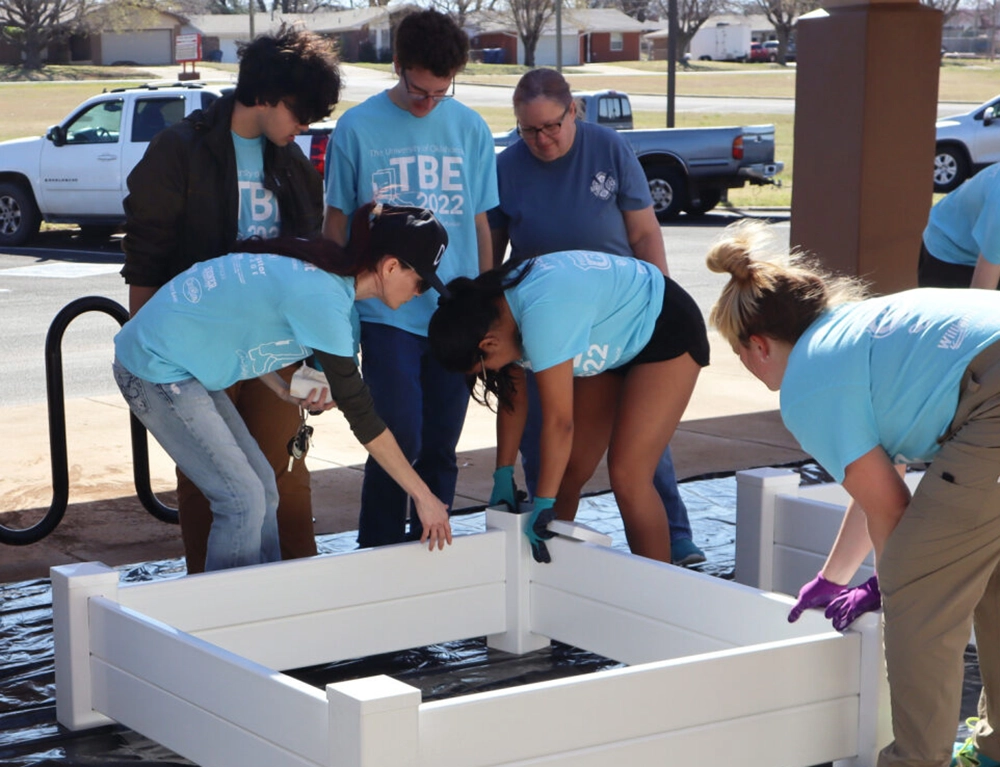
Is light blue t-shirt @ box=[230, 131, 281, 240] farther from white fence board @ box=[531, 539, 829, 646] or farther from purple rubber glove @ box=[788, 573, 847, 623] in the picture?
purple rubber glove @ box=[788, 573, 847, 623]

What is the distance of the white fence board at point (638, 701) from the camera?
2.70 metres

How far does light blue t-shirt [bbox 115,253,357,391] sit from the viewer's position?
3.32 meters

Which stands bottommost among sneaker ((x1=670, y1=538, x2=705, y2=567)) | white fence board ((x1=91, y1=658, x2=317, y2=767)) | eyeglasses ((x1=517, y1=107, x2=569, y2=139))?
sneaker ((x1=670, y1=538, x2=705, y2=567))

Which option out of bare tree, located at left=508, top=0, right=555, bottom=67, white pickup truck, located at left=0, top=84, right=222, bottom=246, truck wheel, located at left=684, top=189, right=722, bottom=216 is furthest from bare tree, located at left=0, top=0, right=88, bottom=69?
truck wheel, located at left=684, top=189, right=722, bottom=216

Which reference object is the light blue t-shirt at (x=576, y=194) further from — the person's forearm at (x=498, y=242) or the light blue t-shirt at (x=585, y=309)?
the light blue t-shirt at (x=585, y=309)

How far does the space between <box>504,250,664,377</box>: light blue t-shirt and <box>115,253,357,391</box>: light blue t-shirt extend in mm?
469

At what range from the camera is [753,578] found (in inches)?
169

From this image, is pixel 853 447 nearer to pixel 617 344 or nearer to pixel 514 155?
pixel 617 344

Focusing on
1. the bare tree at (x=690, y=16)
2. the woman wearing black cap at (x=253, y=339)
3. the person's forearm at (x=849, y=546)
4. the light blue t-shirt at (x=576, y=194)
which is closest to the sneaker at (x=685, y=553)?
the light blue t-shirt at (x=576, y=194)

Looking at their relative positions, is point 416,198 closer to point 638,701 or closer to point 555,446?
point 555,446

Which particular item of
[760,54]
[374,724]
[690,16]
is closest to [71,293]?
Answer: [374,724]

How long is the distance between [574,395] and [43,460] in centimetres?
298

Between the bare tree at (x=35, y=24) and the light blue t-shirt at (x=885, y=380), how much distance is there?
56.3 metres

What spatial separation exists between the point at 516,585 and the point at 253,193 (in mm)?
1370
